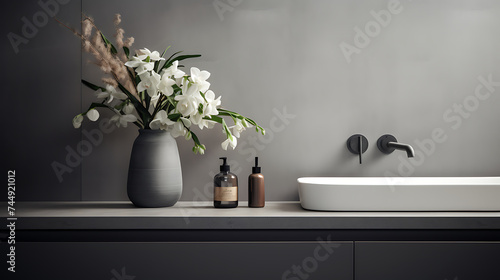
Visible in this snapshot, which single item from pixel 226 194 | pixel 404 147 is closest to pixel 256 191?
pixel 226 194

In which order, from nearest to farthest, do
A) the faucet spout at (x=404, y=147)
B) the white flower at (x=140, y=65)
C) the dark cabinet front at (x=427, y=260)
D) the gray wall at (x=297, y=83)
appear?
the dark cabinet front at (x=427, y=260) → the white flower at (x=140, y=65) → the faucet spout at (x=404, y=147) → the gray wall at (x=297, y=83)

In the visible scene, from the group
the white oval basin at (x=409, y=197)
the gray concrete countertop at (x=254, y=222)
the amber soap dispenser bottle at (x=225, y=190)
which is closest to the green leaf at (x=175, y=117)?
the amber soap dispenser bottle at (x=225, y=190)

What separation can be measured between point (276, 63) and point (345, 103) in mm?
329

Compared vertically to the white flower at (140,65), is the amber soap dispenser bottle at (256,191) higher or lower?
lower

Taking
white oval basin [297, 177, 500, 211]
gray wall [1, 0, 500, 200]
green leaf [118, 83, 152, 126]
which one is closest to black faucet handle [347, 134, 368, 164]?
gray wall [1, 0, 500, 200]

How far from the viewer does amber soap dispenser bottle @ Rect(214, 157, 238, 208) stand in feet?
4.37

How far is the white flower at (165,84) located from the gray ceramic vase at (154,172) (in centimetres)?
16

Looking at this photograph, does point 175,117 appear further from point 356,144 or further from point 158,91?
point 356,144

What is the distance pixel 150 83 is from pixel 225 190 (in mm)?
442

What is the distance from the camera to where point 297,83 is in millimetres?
1570

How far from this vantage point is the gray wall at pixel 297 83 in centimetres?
154

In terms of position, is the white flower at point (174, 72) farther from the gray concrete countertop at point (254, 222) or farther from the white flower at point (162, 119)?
the gray concrete countertop at point (254, 222)

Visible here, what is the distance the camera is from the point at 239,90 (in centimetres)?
156

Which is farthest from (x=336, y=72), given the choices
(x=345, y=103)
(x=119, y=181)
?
(x=119, y=181)
